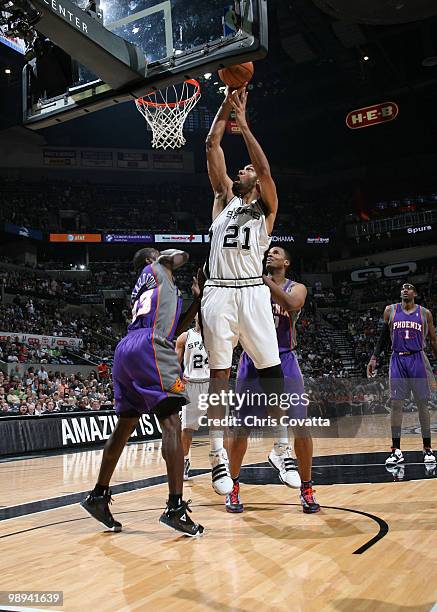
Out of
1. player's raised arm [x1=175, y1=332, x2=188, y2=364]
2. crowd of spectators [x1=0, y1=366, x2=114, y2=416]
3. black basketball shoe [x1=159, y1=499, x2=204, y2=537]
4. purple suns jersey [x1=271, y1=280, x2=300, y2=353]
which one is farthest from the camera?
crowd of spectators [x1=0, y1=366, x2=114, y2=416]

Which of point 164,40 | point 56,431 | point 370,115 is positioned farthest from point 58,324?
point 164,40

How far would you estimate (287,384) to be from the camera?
498 cm

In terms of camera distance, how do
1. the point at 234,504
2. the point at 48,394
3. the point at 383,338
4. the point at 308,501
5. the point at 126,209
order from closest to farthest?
the point at 308,501, the point at 234,504, the point at 383,338, the point at 48,394, the point at 126,209

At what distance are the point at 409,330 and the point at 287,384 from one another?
310 cm

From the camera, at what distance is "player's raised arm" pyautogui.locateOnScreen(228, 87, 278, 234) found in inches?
180

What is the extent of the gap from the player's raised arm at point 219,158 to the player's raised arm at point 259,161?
0.09m

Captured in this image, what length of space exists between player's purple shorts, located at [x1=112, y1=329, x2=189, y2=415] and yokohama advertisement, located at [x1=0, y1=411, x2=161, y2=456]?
7.47 meters

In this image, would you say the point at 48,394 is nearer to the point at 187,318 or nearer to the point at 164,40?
the point at 164,40

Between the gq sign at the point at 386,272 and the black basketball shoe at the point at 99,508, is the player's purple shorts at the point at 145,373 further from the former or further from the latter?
the gq sign at the point at 386,272

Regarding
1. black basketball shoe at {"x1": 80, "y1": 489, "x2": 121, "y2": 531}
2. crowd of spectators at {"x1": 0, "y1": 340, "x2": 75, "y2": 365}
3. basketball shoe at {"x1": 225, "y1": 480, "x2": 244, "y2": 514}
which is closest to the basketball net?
basketball shoe at {"x1": 225, "y1": 480, "x2": 244, "y2": 514}

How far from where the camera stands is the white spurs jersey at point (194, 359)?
776 centimetres

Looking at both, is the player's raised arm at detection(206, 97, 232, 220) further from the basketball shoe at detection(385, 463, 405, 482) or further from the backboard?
the basketball shoe at detection(385, 463, 405, 482)

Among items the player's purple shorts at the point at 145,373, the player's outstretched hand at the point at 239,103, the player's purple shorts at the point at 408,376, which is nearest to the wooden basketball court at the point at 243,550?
the player's purple shorts at the point at 145,373

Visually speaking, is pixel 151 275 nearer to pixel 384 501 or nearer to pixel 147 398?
pixel 147 398
